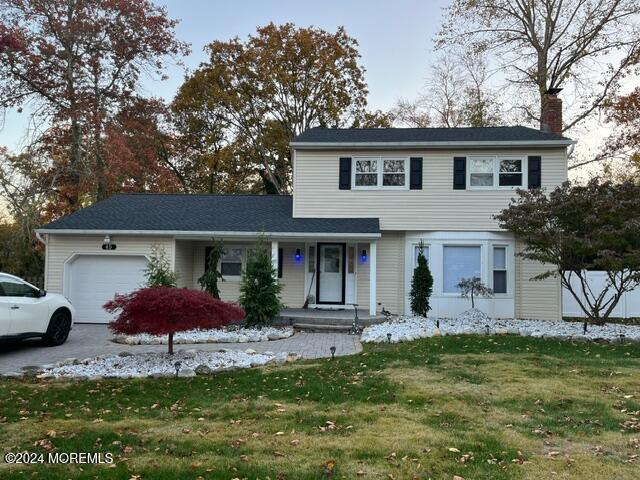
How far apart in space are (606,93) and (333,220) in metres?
17.2

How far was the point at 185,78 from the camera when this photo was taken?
92.5ft

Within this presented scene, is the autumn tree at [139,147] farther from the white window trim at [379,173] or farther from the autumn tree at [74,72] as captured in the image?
the white window trim at [379,173]

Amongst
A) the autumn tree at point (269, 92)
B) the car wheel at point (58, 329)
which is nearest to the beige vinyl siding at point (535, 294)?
the car wheel at point (58, 329)

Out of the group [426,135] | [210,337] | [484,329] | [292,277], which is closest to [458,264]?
[484,329]

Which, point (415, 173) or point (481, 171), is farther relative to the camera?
point (415, 173)

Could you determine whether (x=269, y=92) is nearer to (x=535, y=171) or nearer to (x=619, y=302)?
(x=535, y=171)

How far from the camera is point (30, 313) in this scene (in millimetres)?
9797

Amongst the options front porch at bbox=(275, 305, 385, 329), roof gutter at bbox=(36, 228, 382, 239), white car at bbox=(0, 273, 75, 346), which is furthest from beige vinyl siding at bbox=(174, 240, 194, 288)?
white car at bbox=(0, 273, 75, 346)

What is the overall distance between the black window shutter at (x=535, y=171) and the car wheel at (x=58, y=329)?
41.7 ft

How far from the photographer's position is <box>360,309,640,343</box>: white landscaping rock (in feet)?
36.9

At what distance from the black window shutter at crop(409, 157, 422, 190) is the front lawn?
763cm

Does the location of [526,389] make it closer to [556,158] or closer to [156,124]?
[556,158]

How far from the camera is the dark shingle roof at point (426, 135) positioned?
15.0 metres

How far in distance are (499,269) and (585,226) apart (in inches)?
138
